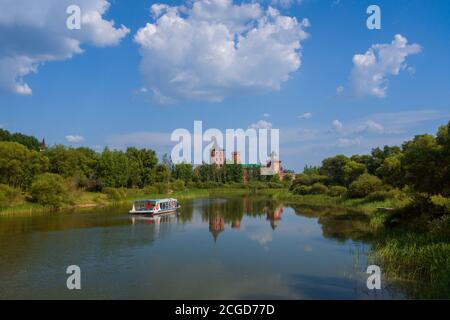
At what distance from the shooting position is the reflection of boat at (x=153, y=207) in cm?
3697

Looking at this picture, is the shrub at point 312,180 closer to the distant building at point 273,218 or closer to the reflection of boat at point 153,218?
the distant building at point 273,218

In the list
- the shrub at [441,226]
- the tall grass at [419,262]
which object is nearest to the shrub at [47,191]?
the tall grass at [419,262]

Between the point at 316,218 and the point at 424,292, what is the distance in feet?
73.8

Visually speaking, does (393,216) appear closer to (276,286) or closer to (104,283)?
(276,286)

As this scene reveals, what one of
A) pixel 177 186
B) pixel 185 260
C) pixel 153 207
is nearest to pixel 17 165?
pixel 153 207

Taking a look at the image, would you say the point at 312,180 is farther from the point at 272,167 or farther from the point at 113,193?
the point at 272,167

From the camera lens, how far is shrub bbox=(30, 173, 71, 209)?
37.7 metres

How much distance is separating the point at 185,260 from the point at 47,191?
25.8 m

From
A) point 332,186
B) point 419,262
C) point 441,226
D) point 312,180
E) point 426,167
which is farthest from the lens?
point 312,180

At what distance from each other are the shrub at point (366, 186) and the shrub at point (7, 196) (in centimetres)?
3414

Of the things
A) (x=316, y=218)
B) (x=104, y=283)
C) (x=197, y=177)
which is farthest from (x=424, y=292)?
(x=197, y=177)

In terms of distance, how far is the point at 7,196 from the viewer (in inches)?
1377

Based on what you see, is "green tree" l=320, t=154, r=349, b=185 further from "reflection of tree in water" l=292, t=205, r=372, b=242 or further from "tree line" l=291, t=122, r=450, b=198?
"reflection of tree in water" l=292, t=205, r=372, b=242
